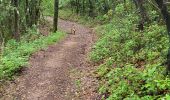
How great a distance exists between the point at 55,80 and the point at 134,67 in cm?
379

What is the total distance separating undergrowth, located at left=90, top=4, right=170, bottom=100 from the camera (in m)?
8.94

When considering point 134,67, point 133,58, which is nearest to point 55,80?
point 133,58

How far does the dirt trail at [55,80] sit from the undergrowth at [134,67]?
2.54 ft

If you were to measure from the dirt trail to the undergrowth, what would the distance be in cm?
77

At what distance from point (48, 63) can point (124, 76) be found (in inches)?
→ 279

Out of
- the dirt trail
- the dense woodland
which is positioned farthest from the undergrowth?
the dirt trail

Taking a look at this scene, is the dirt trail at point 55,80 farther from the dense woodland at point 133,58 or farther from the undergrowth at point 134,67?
the undergrowth at point 134,67

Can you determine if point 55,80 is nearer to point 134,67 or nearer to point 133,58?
point 133,58

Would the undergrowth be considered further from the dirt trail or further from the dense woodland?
the dirt trail

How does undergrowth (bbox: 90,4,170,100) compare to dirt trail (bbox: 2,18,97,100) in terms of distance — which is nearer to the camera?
undergrowth (bbox: 90,4,170,100)

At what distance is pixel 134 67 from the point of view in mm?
12523

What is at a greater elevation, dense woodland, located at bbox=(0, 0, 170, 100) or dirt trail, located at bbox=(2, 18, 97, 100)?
dense woodland, located at bbox=(0, 0, 170, 100)

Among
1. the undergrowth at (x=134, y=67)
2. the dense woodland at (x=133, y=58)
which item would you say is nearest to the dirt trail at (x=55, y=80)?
the dense woodland at (x=133, y=58)

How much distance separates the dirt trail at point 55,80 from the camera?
12258 millimetres
